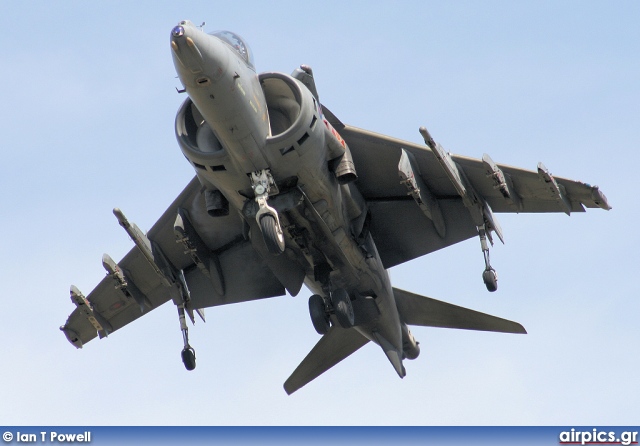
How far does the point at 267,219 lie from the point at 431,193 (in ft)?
13.8

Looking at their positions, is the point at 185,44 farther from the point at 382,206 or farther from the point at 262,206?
the point at 382,206

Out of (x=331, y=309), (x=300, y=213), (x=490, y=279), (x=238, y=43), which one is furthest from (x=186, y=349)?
(x=238, y=43)

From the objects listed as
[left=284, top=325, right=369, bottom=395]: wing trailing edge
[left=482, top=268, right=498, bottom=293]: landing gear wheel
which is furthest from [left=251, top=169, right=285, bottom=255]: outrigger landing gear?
[left=284, top=325, right=369, bottom=395]: wing trailing edge

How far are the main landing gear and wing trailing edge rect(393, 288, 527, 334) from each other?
2.64 m

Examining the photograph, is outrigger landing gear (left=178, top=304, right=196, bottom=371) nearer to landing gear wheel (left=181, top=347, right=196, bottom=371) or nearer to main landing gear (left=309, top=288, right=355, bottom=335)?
landing gear wheel (left=181, top=347, right=196, bottom=371)

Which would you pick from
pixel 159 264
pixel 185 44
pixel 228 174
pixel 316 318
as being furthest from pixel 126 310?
pixel 185 44

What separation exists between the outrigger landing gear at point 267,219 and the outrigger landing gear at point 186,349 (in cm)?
453

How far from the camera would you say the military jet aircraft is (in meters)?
18.3

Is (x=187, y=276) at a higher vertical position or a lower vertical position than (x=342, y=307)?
higher

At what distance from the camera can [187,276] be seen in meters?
23.1

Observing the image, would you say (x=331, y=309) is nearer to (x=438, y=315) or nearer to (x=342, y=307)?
(x=342, y=307)

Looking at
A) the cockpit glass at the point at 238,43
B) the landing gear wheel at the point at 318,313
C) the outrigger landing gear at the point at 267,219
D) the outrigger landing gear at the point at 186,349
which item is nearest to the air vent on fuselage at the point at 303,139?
the outrigger landing gear at the point at 267,219

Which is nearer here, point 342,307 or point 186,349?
point 342,307
